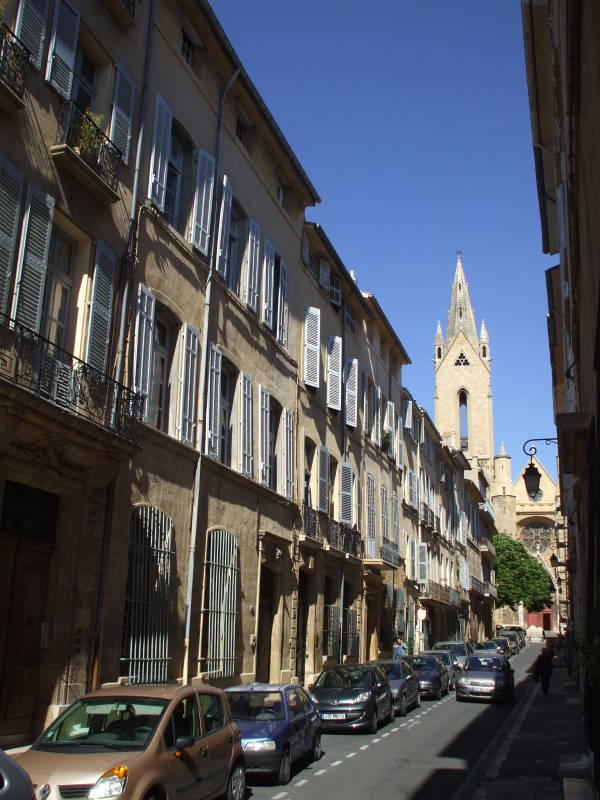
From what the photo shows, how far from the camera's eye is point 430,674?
24672 millimetres

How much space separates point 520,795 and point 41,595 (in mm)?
6933

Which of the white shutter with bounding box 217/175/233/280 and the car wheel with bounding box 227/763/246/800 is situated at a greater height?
the white shutter with bounding box 217/175/233/280

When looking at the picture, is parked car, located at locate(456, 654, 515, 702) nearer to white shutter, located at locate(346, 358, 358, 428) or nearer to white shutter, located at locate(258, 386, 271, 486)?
white shutter, located at locate(346, 358, 358, 428)

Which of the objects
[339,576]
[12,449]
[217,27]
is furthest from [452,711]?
[217,27]

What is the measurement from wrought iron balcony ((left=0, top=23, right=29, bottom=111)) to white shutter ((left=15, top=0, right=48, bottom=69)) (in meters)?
0.17

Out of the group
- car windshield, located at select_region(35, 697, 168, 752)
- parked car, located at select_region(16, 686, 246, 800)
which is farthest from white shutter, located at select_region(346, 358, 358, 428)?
car windshield, located at select_region(35, 697, 168, 752)

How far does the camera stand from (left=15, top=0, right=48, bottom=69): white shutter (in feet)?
37.5

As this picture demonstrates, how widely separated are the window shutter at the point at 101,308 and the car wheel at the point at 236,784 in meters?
6.11

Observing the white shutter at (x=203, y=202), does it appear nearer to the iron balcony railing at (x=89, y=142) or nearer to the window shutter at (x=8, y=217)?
the iron balcony railing at (x=89, y=142)

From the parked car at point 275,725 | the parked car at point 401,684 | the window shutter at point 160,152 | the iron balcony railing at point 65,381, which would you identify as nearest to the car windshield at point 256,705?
the parked car at point 275,725

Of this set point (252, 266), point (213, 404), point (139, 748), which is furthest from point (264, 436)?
point (139, 748)

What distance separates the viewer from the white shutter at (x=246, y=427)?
59.9 feet

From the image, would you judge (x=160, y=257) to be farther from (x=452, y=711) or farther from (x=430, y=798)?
(x=452, y=711)

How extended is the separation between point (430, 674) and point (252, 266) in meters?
13.4
